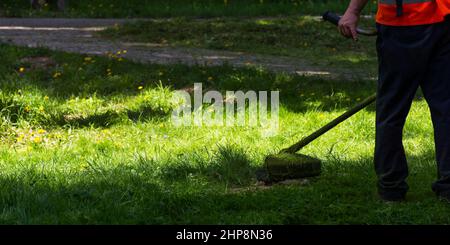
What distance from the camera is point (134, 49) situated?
1123cm

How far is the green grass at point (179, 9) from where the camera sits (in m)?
16.1

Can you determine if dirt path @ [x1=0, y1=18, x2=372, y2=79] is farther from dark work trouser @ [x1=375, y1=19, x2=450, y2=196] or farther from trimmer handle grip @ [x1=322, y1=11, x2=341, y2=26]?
dark work trouser @ [x1=375, y1=19, x2=450, y2=196]

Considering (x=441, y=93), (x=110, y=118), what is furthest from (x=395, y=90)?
(x=110, y=118)

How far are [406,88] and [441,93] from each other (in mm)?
175

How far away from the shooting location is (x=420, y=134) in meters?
6.59

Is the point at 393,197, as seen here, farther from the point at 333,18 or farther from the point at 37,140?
the point at 37,140

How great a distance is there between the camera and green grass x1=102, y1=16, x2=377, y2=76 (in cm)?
1095

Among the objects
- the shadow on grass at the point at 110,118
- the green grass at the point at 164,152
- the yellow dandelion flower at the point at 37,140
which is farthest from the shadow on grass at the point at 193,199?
the shadow on grass at the point at 110,118

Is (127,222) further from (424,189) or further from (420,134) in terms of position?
(420,134)

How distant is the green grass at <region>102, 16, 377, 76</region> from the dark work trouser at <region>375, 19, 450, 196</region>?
19.3ft

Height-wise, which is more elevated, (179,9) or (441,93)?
(441,93)

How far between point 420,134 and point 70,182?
3.05 meters

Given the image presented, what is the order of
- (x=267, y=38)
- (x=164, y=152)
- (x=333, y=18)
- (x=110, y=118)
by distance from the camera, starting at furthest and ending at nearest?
1. (x=267, y=38)
2. (x=110, y=118)
3. (x=164, y=152)
4. (x=333, y=18)

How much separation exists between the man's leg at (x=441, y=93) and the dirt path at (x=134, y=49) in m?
4.99
